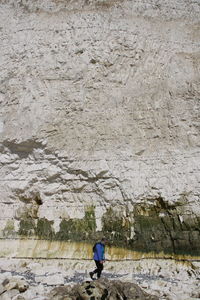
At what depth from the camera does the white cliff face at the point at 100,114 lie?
13.1 metres

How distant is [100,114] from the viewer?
49.0ft

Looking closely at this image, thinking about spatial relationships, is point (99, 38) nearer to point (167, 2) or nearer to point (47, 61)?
point (47, 61)

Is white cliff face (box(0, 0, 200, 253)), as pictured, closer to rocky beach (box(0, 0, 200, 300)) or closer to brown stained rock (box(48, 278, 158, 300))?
rocky beach (box(0, 0, 200, 300))

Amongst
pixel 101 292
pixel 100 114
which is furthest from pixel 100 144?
pixel 101 292

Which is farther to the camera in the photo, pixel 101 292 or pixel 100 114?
pixel 100 114

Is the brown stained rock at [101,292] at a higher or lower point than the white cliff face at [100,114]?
lower

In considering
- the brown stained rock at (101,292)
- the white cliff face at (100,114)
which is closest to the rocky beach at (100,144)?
the white cliff face at (100,114)

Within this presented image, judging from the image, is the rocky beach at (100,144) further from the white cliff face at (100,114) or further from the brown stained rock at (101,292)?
the brown stained rock at (101,292)

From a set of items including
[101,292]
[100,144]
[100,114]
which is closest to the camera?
[101,292]

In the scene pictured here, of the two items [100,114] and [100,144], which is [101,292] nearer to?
[100,144]

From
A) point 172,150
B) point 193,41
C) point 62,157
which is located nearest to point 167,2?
point 193,41

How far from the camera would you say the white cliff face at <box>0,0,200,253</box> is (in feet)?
42.9

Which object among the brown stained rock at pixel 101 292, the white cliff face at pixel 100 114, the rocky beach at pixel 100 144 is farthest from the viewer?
the white cliff face at pixel 100 114

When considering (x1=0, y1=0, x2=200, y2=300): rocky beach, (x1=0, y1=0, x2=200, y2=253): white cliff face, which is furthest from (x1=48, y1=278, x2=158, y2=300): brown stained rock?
(x1=0, y1=0, x2=200, y2=253): white cliff face
